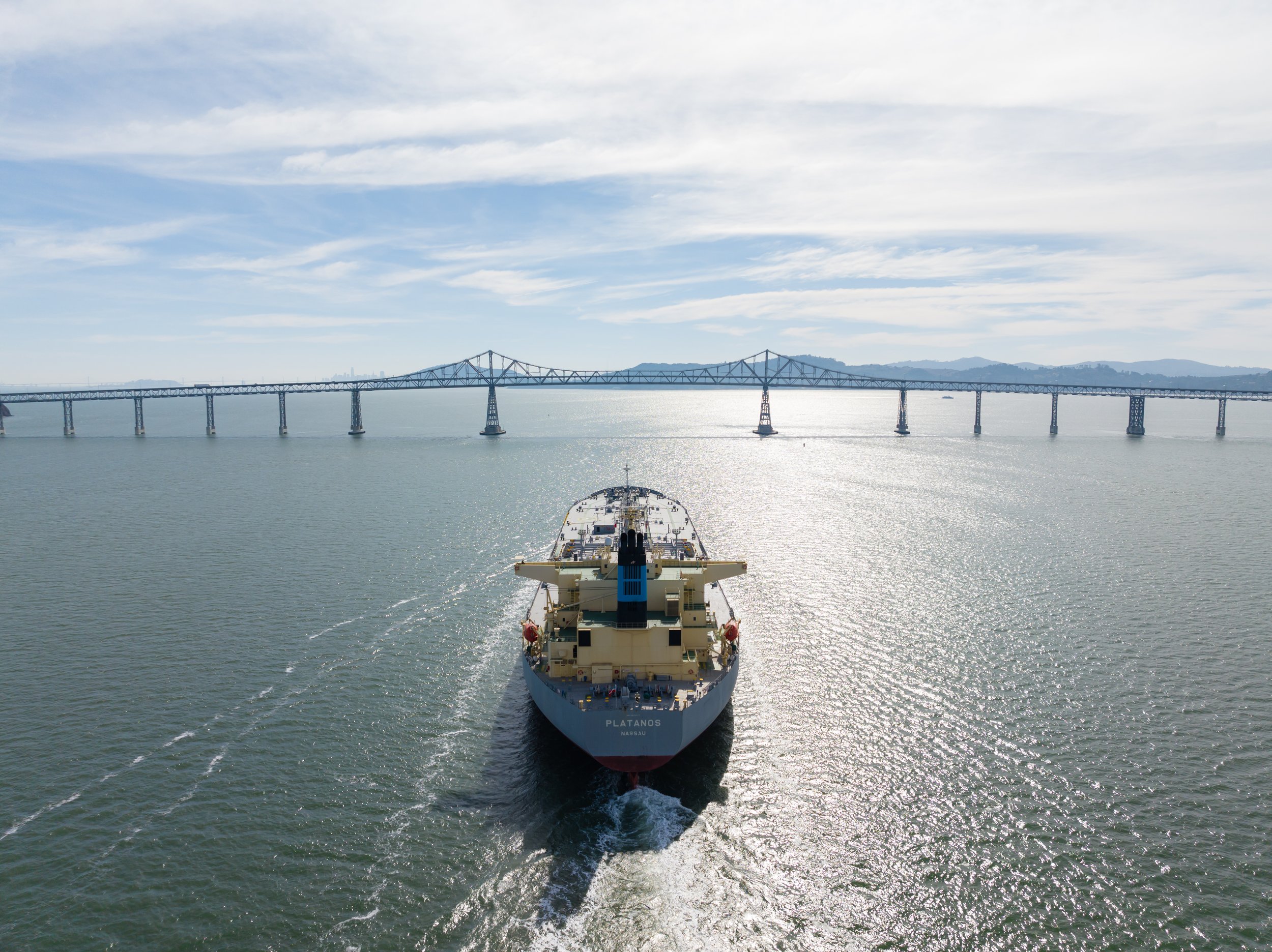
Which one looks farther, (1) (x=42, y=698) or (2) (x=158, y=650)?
(2) (x=158, y=650)

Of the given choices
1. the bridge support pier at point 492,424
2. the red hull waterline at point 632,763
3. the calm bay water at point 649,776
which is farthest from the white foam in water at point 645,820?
the bridge support pier at point 492,424

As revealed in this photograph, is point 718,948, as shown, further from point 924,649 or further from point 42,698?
point 42,698

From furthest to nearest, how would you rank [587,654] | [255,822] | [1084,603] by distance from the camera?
[1084,603] → [587,654] → [255,822]

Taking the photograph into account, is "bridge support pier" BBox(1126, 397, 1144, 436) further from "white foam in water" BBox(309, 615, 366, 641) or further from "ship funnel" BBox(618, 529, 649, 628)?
"white foam in water" BBox(309, 615, 366, 641)

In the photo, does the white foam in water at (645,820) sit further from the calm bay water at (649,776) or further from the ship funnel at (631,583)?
the ship funnel at (631,583)

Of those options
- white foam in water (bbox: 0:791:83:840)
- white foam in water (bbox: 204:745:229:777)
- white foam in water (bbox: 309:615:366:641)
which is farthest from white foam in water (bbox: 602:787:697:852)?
white foam in water (bbox: 309:615:366:641)

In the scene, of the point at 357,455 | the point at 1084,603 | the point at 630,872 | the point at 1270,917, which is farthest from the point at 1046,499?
the point at 357,455
